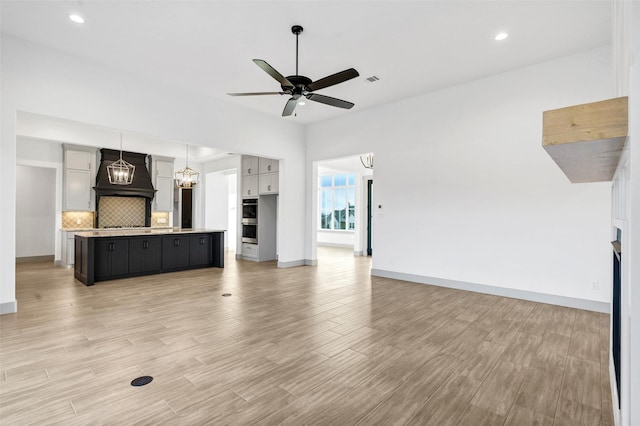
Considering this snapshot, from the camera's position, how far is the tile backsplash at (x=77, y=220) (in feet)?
27.0

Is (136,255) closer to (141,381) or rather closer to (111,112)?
(111,112)

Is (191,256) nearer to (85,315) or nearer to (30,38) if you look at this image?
(85,315)

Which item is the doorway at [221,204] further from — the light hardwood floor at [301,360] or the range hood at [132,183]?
the light hardwood floor at [301,360]

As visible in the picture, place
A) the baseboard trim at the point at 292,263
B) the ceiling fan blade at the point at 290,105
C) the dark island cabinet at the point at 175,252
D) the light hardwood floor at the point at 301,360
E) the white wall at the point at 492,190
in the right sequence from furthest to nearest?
1. the baseboard trim at the point at 292,263
2. the dark island cabinet at the point at 175,252
3. the white wall at the point at 492,190
4. the ceiling fan blade at the point at 290,105
5. the light hardwood floor at the point at 301,360

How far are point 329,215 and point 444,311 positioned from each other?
942cm

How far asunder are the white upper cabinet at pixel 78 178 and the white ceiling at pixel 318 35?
4.24 m

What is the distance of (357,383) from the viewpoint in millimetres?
2432

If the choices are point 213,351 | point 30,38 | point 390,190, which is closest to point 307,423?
point 213,351

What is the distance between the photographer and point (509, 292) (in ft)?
16.4

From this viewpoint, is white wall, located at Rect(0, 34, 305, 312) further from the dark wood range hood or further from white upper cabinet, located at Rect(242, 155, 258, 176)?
the dark wood range hood

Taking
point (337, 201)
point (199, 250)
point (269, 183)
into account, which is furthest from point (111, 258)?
point (337, 201)

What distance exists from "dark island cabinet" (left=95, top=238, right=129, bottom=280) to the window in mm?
8109

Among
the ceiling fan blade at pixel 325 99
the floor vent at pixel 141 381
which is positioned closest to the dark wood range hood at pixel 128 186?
the ceiling fan blade at pixel 325 99

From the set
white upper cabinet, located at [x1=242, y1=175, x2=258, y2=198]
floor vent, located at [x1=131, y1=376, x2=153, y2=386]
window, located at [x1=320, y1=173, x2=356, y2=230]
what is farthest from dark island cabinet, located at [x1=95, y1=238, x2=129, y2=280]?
window, located at [x1=320, y1=173, x2=356, y2=230]
